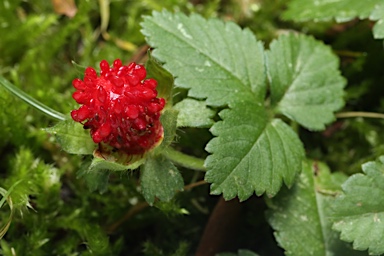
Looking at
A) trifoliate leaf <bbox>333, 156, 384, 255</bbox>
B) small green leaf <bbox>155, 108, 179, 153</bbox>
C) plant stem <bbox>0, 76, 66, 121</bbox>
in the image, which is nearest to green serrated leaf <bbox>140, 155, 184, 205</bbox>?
small green leaf <bbox>155, 108, 179, 153</bbox>

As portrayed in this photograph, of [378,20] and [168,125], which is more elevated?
[378,20]

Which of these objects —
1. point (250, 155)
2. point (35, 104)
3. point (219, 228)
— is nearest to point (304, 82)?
point (250, 155)

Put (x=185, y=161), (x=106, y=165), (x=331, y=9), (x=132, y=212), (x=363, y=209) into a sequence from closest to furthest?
(x=106, y=165), (x=363, y=209), (x=185, y=161), (x=132, y=212), (x=331, y=9)

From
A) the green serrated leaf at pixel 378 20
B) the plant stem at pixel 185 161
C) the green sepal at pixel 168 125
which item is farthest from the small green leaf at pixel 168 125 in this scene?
the green serrated leaf at pixel 378 20

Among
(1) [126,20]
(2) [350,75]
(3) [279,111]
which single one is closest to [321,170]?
(3) [279,111]

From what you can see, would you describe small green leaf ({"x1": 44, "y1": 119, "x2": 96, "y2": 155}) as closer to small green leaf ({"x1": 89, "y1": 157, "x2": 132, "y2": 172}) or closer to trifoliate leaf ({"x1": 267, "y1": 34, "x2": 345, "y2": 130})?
small green leaf ({"x1": 89, "y1": 157, "x2": 132, "y2": 172})

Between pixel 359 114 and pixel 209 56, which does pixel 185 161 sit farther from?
pixel 359 114
